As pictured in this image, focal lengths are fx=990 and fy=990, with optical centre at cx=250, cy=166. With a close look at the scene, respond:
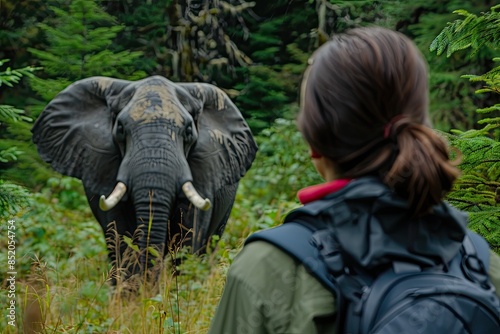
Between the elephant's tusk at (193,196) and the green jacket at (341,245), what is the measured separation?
253 inches

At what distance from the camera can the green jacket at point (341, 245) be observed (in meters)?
1.91

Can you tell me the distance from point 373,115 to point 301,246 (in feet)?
1.03

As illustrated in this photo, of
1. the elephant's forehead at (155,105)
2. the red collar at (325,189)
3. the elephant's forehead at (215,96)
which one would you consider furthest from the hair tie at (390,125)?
the elephant's forehead at (215,96)

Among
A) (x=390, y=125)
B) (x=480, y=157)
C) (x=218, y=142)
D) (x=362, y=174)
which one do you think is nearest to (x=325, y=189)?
(x=362, y=174)

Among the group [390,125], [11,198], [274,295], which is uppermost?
[390,125]

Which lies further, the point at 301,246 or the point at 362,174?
A: the point at 362,174

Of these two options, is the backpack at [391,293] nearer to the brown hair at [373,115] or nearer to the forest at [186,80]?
the brown hair at [373,115]

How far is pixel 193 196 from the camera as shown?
28.1 feet

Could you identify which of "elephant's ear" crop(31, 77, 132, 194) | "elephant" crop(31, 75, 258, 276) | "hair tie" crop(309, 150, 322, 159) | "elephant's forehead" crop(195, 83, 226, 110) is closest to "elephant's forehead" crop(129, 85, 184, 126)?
"elephant" crop(31, 75, 258, 276)

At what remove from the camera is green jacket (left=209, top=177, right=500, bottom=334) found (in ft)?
6.26

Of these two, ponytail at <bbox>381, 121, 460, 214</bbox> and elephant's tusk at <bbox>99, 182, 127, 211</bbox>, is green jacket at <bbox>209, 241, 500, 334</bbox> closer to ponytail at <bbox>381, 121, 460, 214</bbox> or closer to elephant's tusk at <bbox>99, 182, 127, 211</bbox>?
ponytail at <bbox>381, 121, 460, 214</bbox>

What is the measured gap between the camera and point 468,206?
431 cm

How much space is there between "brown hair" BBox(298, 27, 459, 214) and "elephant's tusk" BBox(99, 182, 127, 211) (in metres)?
6.47

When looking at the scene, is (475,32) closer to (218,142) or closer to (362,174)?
(362,174)
